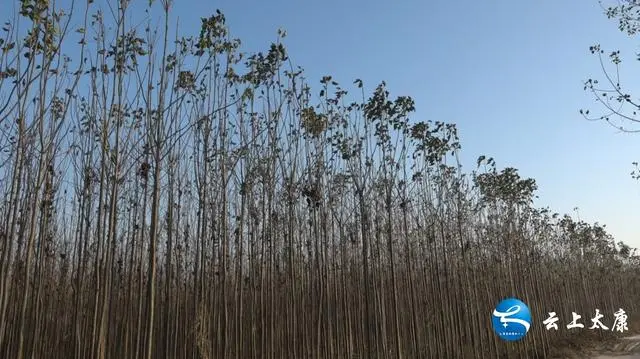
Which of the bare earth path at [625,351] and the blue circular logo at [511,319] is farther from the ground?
the blue circular logo at [511,319]

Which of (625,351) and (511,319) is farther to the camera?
(625,351)

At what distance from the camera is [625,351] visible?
12367mm

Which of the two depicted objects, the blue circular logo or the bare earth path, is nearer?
the blue circular logo

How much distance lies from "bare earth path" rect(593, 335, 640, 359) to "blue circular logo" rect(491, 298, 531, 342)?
230 centimetres

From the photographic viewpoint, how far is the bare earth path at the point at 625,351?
11512 millimetres

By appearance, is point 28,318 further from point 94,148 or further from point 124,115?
point 124,115

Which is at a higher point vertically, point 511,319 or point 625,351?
point 511,319

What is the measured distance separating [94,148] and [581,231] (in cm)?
1833

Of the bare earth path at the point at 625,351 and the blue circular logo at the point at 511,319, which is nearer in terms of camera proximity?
the blue circular logo at the point at 511,319

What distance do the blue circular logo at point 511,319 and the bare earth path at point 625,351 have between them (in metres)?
2.30

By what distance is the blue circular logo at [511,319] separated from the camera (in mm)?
10406

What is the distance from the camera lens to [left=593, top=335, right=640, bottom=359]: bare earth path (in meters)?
11.5

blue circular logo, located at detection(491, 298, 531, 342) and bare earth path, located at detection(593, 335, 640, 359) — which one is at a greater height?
blue circular logo, located at detection(491, 298, 531, 342)

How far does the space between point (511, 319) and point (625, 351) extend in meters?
4.00
